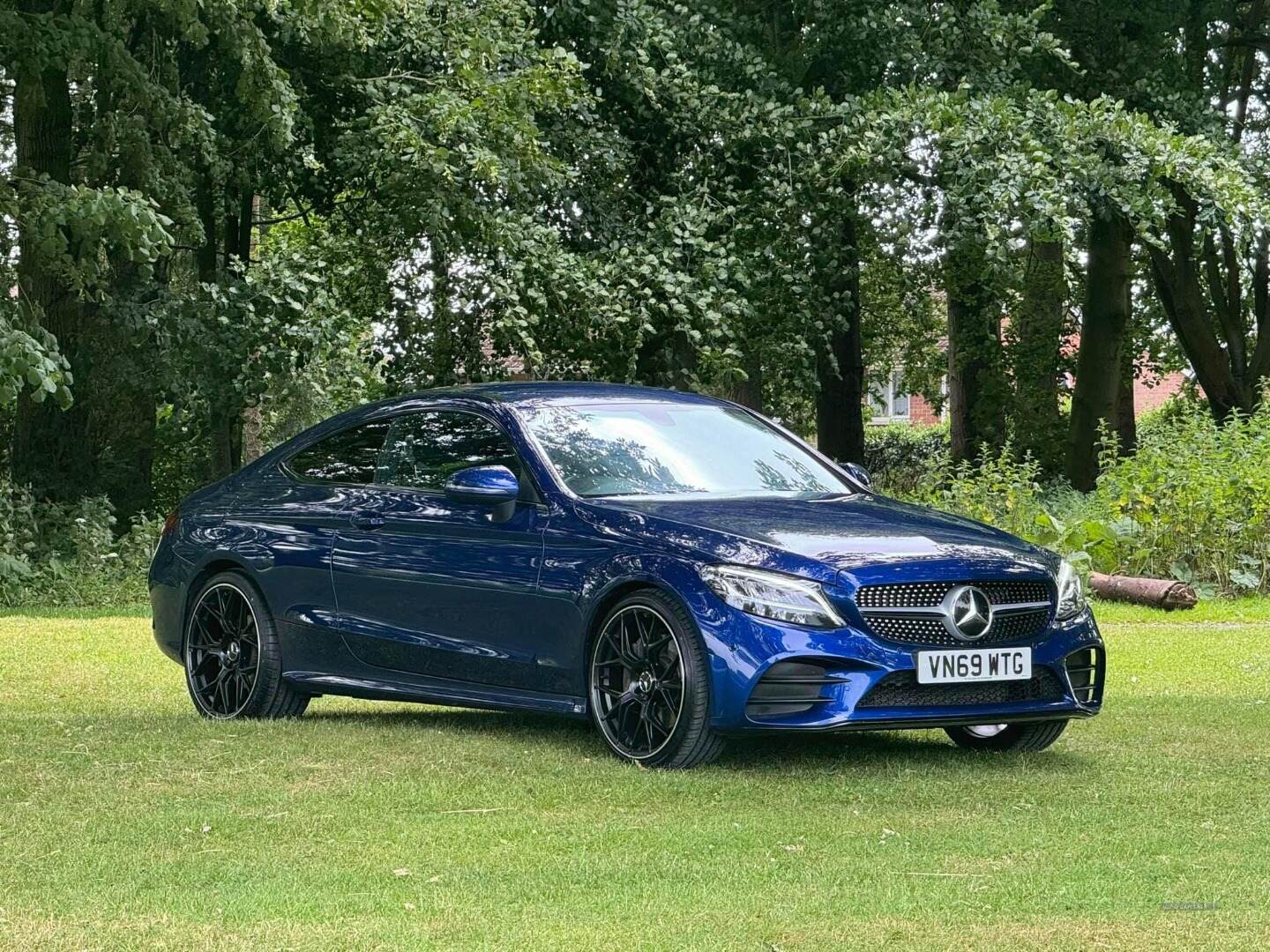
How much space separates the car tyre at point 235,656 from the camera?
10.0 m

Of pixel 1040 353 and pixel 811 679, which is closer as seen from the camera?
pixel 811 679

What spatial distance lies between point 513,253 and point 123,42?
13.7 feet

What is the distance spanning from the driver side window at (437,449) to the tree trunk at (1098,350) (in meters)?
19.8

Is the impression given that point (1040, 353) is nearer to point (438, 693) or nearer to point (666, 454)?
point (666, 454)

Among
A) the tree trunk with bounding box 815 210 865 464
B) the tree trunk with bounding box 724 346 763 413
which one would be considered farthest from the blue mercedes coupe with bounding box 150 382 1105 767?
the tree trunk with bounding box 815 210 865 464

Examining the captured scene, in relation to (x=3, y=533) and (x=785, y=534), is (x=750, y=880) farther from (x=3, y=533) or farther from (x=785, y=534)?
(x=3, y=533)

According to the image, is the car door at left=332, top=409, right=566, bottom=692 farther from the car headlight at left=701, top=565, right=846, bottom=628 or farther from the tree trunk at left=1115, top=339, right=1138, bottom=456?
the tree trunk at left=1115, top=339, right=1138, bottom=456

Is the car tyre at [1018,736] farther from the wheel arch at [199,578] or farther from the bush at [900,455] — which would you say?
the bush at [900,455]

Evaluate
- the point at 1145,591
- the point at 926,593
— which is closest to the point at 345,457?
the point at 926,593

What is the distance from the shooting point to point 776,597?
792 centimetres

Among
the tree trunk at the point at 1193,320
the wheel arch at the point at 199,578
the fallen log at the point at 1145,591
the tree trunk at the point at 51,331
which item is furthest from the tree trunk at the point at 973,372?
the wheel arch at the point at 199,578

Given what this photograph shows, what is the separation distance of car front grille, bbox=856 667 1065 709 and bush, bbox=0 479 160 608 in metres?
12.2

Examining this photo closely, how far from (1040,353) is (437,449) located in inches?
1037

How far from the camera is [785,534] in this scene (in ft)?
26.8
